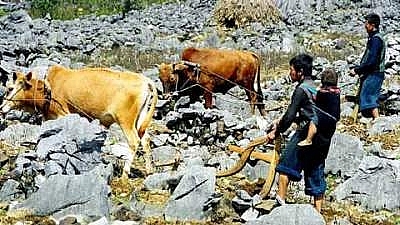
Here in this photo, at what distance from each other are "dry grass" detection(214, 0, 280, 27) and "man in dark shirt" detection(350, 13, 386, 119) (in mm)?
15508

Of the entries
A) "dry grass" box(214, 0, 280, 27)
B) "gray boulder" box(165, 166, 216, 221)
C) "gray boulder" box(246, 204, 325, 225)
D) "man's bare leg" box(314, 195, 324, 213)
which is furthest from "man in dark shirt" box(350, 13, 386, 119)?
"dry grass" box(214, 0, 280, 27)

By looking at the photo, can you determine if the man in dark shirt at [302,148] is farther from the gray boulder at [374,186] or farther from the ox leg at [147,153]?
the ox leg at [147,153]

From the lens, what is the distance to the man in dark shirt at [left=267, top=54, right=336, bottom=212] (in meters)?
7.61

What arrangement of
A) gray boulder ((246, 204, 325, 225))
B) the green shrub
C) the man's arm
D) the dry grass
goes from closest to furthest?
gray boulder ((246, 204, 325, 225))
the man's arm
the dry grass
the green shrub

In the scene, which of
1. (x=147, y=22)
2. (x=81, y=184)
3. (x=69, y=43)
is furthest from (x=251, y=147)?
(x=147, y=22)

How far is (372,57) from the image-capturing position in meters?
11.9

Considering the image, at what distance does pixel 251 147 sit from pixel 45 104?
3.44 m

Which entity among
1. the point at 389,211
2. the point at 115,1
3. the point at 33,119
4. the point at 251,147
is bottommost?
the point at 115,1

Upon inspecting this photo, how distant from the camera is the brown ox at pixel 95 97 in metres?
9.71

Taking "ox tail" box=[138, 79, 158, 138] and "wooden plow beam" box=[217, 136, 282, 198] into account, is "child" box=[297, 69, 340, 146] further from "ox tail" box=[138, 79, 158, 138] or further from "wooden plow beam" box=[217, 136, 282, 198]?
"ox tail" box=[138, 79, 158, 138]

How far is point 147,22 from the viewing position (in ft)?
98.0

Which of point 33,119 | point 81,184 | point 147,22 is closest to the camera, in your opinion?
point 81,184

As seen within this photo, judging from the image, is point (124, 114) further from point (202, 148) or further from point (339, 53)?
point (339, 53)

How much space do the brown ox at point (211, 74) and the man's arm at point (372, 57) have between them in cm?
237
